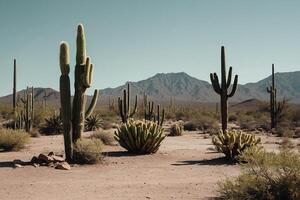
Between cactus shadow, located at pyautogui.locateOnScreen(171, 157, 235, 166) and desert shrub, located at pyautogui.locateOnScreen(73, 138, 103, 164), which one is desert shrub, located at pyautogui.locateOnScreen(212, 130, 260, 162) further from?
desert shrub, located at pyautogui.locateOnScreen(73, 138, 103, 164)

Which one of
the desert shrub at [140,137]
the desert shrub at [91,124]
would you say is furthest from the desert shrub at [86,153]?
the desert shrub at [91,124]

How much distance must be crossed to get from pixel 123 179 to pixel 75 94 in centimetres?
466

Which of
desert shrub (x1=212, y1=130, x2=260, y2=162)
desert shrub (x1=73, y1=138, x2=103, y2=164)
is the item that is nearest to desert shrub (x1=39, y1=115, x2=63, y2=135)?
desert shrub (x1=73, y1=138, x2=103, y2=164)

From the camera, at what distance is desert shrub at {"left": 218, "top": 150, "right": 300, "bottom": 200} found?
27.2ft

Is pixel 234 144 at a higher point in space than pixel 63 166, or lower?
higher

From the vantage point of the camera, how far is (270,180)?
8586 millimetres

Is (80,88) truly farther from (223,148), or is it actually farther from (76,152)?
(223,148)

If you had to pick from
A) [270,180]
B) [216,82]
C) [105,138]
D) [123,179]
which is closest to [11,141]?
[105,138]

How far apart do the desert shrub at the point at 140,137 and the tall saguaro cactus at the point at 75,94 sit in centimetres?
234

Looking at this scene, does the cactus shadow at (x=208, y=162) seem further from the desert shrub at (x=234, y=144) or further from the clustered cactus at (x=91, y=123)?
the clustered cactus at (x=91, y=123)

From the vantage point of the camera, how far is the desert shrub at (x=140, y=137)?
17984mm

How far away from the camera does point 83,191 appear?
10.7m

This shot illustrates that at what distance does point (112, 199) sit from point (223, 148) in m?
7.12

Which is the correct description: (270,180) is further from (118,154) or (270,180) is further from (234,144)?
(118,154)
